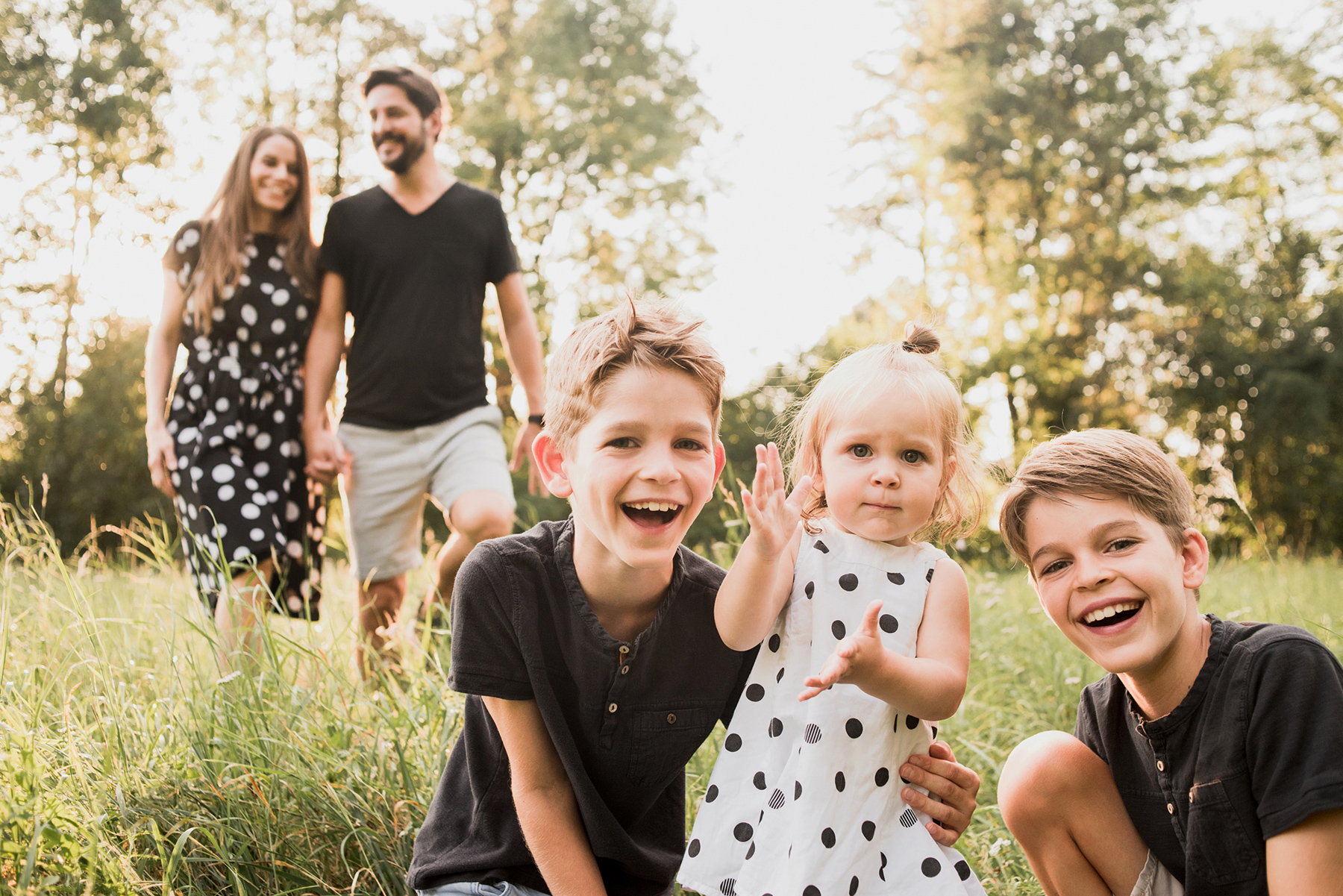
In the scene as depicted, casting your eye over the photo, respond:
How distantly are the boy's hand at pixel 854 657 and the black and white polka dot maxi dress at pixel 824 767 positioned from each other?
244mm

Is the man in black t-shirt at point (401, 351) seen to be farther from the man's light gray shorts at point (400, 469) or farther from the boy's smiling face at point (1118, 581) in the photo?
the boy's smiling face at point (1118, 581)

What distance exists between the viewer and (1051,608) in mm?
1832

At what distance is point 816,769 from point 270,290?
2862 mm

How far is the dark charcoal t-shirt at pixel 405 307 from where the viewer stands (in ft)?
12.2

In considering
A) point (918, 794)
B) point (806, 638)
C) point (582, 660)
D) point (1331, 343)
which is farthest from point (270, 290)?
point (1331, 343)

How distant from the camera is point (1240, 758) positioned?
64.9 inches

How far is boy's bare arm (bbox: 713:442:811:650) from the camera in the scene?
1.63 m

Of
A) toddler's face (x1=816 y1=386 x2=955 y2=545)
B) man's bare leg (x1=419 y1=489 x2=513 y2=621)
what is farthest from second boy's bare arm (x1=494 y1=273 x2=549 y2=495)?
toddler's face (x1=816 y1=386 x2=955 y2=545)

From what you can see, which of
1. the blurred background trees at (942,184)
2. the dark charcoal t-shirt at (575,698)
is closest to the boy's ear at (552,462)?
the dark charcoal t-shirt at (575,698)

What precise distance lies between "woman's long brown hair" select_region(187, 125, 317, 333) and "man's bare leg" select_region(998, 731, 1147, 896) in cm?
306

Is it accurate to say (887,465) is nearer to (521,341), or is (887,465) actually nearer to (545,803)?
(545,803)

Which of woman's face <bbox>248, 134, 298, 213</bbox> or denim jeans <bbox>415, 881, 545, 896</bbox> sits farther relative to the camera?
woman's face <bbox>248, 134, 298, 213</bbox>

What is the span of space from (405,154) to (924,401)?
2752 mm

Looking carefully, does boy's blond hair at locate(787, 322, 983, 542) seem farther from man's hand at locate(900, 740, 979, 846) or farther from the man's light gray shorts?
the man's light gray shorts
